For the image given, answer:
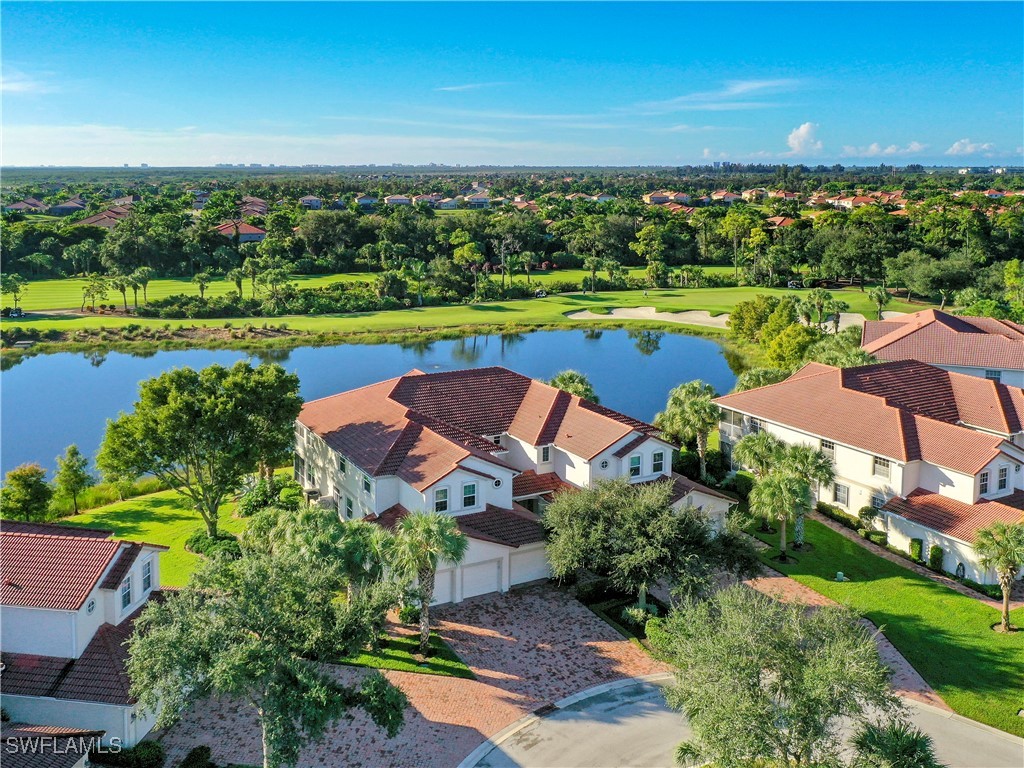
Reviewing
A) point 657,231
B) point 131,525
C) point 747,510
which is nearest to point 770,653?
point 747,510

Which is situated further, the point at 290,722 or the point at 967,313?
the point at 967,313

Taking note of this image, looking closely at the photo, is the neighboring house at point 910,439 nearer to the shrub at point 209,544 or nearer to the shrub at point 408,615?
the shrub at point 408,615

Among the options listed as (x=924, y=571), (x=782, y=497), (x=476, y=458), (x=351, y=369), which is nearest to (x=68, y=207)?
(x=351, y=369)

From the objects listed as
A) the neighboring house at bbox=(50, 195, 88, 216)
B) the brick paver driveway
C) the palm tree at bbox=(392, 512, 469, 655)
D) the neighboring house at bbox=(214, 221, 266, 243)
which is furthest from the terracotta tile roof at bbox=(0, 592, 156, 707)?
the neighboring house at bbox=(50, 195, 88, 216)

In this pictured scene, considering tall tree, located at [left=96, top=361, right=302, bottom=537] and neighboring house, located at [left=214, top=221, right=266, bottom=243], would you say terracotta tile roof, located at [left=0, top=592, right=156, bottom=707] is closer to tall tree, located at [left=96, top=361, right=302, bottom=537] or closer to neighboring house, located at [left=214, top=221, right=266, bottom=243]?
tall tree, located at [left=96, top=361, right=302, bottom=537]

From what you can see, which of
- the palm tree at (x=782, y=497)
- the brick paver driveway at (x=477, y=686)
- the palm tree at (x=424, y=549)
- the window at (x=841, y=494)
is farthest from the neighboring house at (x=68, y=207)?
the palm tree at (x=782, y=497)

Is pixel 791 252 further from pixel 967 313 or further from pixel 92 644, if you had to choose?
pixel 92 644
